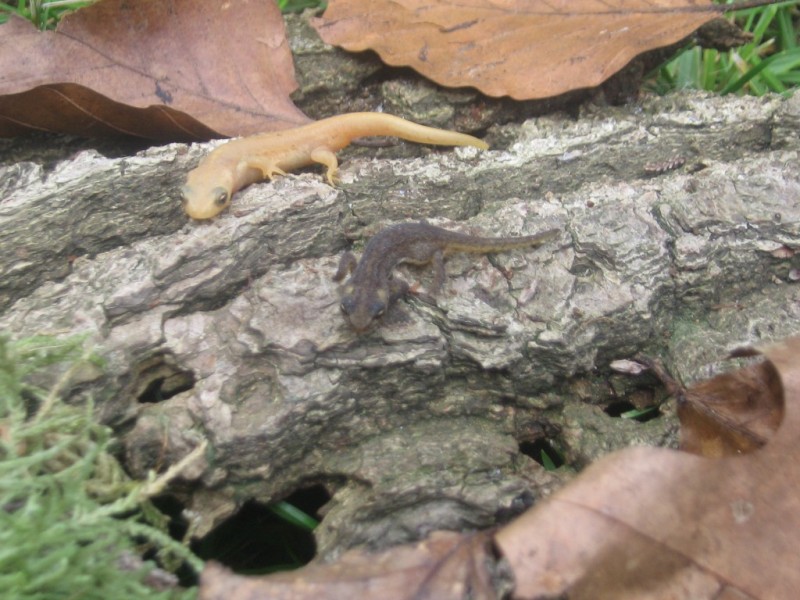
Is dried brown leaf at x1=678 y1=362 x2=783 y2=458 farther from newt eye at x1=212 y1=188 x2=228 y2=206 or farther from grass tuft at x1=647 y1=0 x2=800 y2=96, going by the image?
grass tuft at x1=647 y1=0 x2=800 y2=96

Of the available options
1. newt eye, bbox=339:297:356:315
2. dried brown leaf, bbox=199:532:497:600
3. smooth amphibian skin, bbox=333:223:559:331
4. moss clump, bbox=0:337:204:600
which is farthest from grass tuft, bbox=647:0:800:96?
moss clump, bbox=0:337:204:600

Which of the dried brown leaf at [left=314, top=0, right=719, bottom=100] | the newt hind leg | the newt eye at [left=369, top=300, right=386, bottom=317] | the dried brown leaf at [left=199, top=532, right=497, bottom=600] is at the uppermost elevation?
the dried brown leaf at [left=314, top=0, right=719, bottom=100]

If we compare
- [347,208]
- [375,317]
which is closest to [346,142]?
[347,208]

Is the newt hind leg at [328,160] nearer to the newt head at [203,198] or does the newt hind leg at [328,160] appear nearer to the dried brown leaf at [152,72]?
the dried brown leaf at [152,72]

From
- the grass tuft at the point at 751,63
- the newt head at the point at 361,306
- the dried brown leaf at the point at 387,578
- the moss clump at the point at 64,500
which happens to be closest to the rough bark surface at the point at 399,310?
the newt head at the point at 361,306

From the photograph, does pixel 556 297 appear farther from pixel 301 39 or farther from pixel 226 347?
pixel 301 39
